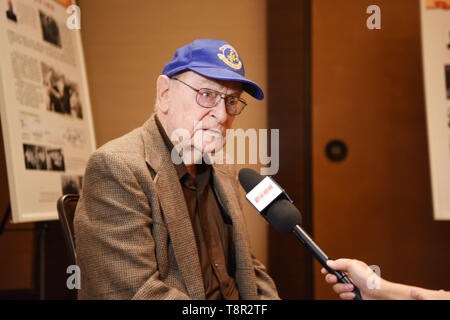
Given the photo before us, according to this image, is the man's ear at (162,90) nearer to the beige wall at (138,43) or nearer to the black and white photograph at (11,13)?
the beige wall at (138,43)

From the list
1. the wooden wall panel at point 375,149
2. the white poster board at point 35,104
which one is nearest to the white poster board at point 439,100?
the wooden wall panel at point 375,149

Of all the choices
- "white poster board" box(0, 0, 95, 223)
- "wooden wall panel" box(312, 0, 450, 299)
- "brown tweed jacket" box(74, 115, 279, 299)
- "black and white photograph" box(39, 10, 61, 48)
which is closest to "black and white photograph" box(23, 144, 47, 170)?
"white poster board" box(0, 0, 95, 223)

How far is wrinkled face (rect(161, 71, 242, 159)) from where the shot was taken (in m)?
0.89

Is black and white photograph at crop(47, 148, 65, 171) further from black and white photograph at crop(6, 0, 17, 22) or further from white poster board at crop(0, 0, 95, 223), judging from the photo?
black and white photograph at crop(6, 0, 17, 22)

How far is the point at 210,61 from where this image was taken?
2.94 feet

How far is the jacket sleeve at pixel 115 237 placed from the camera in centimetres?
96

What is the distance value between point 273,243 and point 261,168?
0.37 m

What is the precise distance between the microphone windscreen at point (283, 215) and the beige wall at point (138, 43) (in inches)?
8.4

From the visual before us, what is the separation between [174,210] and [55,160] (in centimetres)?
73

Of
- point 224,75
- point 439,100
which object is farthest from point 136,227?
point 439,100

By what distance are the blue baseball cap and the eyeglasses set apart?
1.3 inches

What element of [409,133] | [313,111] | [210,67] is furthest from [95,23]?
[409,133]

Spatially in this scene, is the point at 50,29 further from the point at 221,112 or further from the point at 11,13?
the point at 221,112

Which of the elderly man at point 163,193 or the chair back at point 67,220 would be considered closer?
the elderly man at point 163,193
